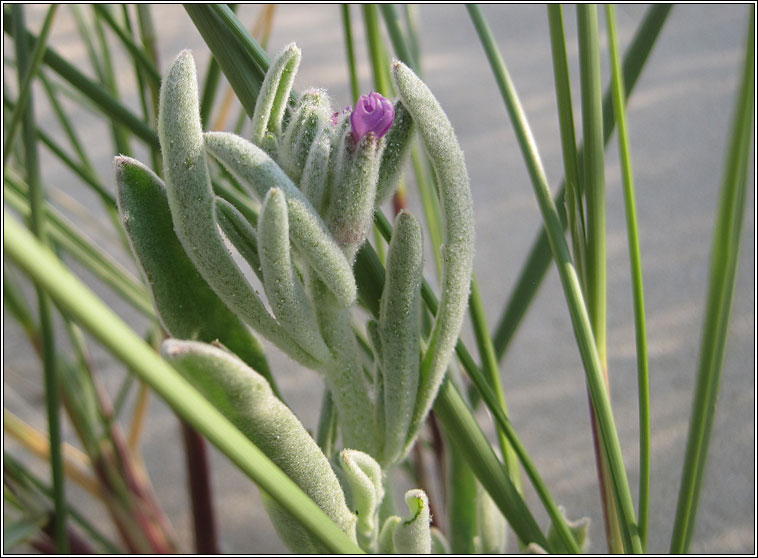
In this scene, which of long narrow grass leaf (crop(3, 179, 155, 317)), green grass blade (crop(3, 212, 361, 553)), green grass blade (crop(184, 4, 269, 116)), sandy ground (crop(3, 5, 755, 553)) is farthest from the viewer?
sandy ground (crop(3, 5, 755, 553))

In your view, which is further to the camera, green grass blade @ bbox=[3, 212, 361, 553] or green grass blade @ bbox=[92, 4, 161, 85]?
green grass blade @ bbox=[92, 4, 161, 85]

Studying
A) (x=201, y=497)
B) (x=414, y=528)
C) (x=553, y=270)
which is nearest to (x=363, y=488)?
(x=414, y=528)

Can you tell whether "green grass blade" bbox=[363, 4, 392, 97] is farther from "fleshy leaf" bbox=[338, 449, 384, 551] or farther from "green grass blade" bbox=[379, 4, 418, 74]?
"fleshy leaf" bbox=[338, 449, 384, 551]

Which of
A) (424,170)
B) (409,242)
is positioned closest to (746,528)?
(424,170)

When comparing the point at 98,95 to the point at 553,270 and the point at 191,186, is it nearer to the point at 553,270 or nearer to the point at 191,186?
the point at 191,186

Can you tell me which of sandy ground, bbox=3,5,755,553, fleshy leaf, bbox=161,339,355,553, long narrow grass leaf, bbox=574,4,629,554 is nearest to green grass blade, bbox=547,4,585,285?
long narrow grass leaf, bbox=574,4,629,554

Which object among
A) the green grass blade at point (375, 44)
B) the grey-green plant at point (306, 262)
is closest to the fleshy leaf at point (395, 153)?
the grey-green plant at point (306, 262)
